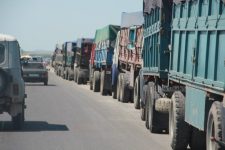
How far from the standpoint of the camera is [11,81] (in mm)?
13039

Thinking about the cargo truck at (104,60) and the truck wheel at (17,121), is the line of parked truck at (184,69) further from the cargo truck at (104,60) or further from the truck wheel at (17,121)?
the cargo truck at (104,60)

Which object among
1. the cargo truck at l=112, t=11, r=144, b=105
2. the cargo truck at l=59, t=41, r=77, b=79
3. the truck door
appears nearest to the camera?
the truck door

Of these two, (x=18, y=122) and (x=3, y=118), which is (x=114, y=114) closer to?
(x=3, y=118)

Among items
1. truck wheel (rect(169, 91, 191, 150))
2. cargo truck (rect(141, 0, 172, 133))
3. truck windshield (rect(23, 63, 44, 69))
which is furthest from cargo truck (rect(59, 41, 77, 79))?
truck wheel (rect(169, 91, 191, 150))

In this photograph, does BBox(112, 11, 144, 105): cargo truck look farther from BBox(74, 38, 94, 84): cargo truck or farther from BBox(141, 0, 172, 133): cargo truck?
BBox(74, 38, 94, 84): cargo truck

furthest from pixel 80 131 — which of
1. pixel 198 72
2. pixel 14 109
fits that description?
pixel 198 72

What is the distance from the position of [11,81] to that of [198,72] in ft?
17.1

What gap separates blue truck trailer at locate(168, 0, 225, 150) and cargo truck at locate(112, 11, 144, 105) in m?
7.14

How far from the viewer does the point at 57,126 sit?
1430cm

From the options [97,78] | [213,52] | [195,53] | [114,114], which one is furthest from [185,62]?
[97,78]

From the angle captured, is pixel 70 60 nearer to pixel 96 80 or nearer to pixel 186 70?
pixel 96 80

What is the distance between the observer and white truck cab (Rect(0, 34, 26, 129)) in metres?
13.0

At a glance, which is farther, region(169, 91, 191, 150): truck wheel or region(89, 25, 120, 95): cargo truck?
region(89, 25, 120, 95): cargo truck

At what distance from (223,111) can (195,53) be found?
2.08 m
